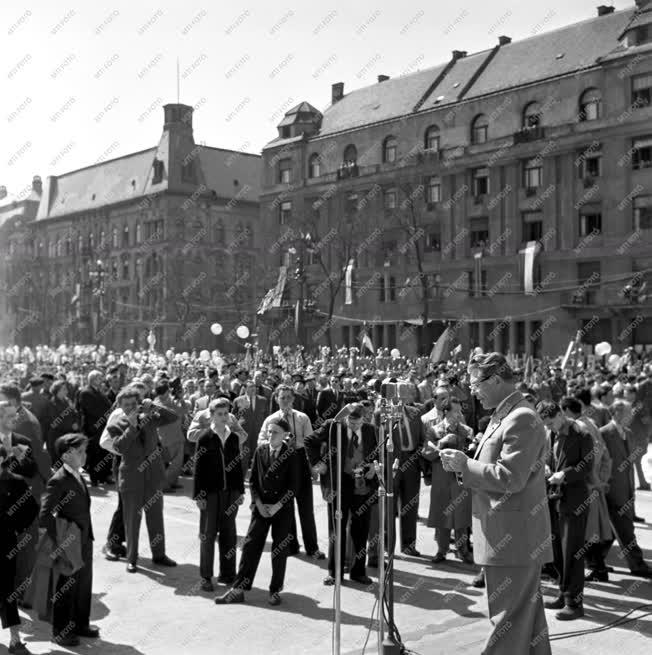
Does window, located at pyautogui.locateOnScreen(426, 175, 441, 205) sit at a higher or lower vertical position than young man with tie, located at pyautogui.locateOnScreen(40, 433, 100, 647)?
higher

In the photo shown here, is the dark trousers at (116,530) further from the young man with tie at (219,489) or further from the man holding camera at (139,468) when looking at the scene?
the young man with tie at (219,489)

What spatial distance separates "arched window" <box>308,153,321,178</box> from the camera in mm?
60213

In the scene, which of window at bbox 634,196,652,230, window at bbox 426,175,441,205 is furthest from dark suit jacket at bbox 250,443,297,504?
window at bbox 426,175,441,205

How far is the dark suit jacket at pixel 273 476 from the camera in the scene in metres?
8.91

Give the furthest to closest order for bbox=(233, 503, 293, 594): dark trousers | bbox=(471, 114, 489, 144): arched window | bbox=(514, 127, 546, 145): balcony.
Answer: bbox=(471, 114, 489, 144): arched window
bbox=(514, 127, 546, 145): balcony
bbox=(233, 503, 293, 594): dark trousers

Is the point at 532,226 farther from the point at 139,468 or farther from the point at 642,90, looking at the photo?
the point at 139,468

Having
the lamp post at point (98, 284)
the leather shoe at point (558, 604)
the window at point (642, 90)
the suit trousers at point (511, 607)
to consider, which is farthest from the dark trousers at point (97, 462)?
the window at point (642, 90)

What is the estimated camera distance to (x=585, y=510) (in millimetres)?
8289

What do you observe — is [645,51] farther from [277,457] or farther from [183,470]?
[277,457]

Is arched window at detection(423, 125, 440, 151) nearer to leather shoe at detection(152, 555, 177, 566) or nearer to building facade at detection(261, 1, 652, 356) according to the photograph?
building facade at detection(261, 1, 652, 356)

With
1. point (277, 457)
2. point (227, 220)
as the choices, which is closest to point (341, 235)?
point (227, 220)

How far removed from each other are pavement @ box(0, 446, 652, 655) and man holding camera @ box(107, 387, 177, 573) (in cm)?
36

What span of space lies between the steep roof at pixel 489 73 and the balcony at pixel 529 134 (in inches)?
124

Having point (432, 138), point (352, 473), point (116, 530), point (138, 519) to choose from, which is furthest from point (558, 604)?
point (432, 138)
